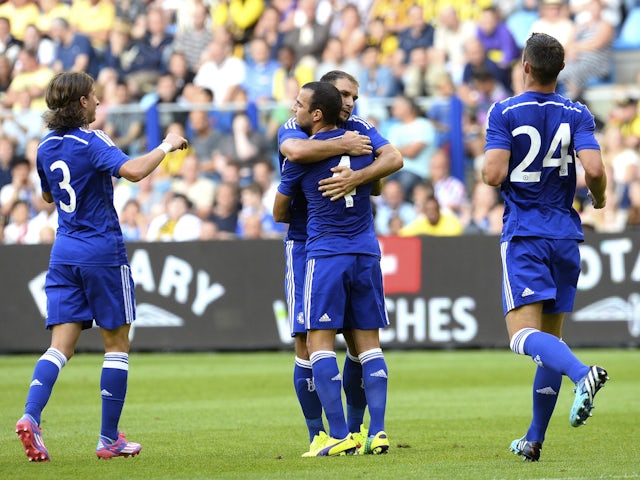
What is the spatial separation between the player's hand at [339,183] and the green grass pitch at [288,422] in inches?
61.1

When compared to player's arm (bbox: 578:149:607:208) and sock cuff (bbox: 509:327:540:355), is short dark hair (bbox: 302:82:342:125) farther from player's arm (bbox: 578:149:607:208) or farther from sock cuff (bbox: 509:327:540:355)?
sock cuff (bbox: 509:327:540:355)

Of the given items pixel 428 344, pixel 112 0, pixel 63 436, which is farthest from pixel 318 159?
pixel 112 0

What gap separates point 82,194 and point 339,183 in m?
1.55

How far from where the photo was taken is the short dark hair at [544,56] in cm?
695

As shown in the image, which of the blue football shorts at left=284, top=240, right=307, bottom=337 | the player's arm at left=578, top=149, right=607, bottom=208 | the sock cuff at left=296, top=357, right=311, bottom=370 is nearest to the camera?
the player's arm at left=578, top=149, right=607, bottom=208

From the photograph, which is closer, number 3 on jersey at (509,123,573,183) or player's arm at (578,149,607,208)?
player's arm at (578,149,607,208)

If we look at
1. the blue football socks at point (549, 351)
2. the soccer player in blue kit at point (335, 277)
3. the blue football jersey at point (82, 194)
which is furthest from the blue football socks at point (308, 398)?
the blue football socks at point (549, 351)

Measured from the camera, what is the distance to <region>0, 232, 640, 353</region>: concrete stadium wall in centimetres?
1606

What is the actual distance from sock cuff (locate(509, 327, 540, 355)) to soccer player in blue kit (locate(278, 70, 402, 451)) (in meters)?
1.26

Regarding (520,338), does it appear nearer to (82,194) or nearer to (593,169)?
(593,169)

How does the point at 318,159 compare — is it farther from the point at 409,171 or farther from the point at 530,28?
the point at 530,28

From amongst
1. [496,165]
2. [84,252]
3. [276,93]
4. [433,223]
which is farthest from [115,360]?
[276,93]

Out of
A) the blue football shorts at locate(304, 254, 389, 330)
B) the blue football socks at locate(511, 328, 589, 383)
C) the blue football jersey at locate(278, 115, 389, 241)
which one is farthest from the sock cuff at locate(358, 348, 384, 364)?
the blue football socks at locate(511, 328, 589, 383)

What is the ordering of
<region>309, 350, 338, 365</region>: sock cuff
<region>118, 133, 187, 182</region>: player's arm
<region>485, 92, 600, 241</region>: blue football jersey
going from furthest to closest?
<region>309, 350, 338, 365</region>: sock cuff < <region>118, 133, 187, 182</region>: player's arm < <region>485, 92, 600, 241</region>: blue football jersey
